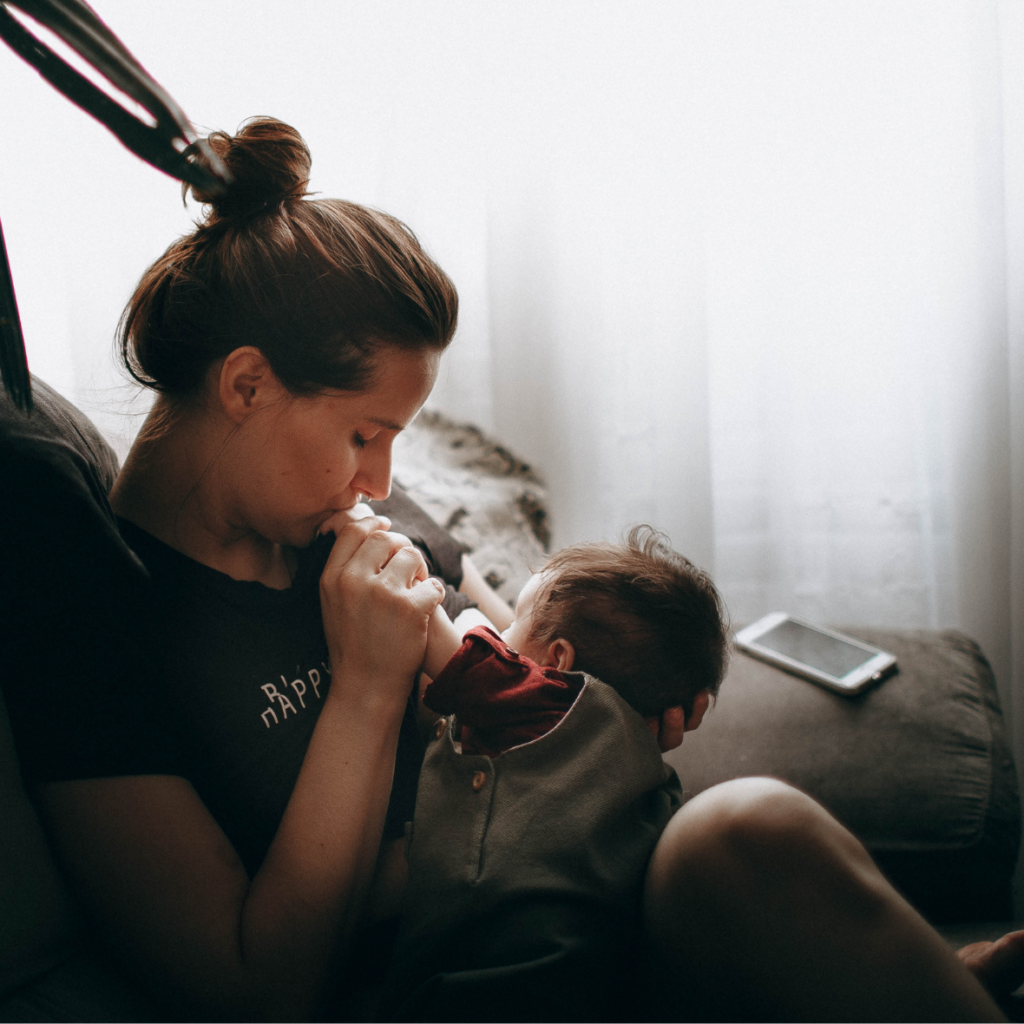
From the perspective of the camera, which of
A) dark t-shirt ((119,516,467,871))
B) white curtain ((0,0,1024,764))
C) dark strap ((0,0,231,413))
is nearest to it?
dark strap ((0,0,231,413))

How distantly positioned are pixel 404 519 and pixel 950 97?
4.54 feet

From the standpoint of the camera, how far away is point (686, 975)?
2.30 feet

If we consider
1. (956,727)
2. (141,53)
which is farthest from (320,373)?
(141,53)

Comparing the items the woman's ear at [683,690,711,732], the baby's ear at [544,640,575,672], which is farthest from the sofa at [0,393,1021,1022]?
the baby's ear at [544,640,575,672]

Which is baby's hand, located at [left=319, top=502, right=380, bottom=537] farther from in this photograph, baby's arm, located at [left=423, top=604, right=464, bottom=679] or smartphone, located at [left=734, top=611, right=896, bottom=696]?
smartphone, located at [left=734, top=611, right=896, bottom=696]

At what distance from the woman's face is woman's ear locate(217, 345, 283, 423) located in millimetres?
12

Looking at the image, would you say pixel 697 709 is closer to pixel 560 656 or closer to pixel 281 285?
pixel 560 656

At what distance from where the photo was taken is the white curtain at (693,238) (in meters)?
1.56

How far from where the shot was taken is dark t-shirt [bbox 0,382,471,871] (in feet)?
2.15

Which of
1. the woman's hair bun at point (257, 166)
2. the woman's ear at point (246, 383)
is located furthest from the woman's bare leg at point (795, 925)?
the woman's hair bun at point (257, 166)

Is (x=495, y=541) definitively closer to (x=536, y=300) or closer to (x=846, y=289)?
(x=536, y=300)

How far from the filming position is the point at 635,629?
0.91m

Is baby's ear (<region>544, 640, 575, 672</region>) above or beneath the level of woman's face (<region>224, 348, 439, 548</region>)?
beneath

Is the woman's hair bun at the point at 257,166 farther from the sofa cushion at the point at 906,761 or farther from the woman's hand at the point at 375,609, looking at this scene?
the sofa cushion at the point at 906,761
